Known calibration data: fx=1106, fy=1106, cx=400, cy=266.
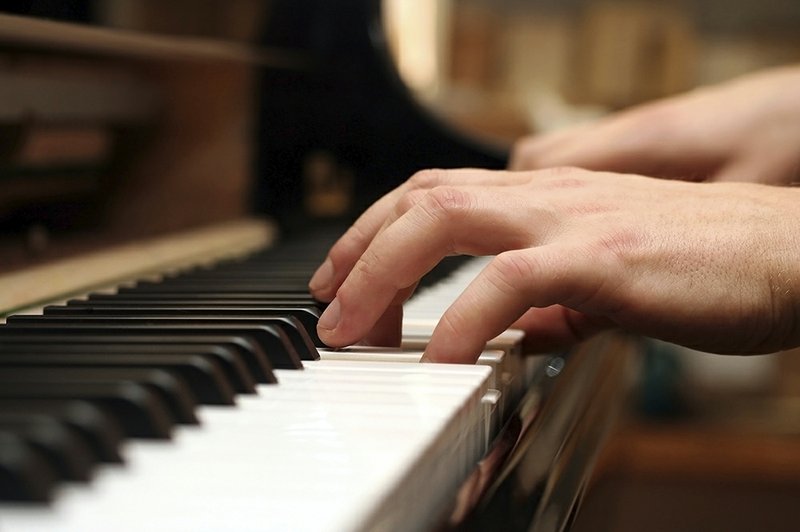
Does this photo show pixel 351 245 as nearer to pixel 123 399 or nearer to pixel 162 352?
pixel 162 352

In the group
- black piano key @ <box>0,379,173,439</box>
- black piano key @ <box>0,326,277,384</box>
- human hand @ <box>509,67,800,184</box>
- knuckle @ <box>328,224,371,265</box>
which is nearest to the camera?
black piano key @ <box>0,379,173,439</box>

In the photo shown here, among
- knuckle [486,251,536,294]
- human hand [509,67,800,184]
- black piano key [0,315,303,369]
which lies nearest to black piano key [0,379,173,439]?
black piano key [0,315,303,369]

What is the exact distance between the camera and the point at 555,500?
608mm

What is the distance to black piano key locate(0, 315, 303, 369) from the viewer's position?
67 centimetres

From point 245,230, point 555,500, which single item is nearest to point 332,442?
point 555,500

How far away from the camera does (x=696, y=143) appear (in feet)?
4.06

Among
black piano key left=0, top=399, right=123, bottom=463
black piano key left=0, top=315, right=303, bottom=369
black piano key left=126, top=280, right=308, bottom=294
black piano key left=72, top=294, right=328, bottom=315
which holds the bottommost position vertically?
black piano key left=126, top=280, right=308, bottom=294

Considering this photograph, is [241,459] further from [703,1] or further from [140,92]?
[703,1]

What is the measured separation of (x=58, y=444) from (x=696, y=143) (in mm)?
963

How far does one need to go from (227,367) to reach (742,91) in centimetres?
92

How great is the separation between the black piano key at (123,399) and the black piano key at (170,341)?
94 millimetres

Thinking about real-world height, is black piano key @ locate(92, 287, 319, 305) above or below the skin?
below

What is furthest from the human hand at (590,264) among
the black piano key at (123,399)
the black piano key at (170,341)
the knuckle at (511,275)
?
the black piano key at (123,399)

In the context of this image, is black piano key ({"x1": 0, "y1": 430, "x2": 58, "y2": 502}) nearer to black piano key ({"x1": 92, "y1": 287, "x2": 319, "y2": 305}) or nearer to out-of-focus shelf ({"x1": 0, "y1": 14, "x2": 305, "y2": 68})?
Answer: black piano key ({"x1": 92, "y1": 287, "x2": 319, "y2": 305})
